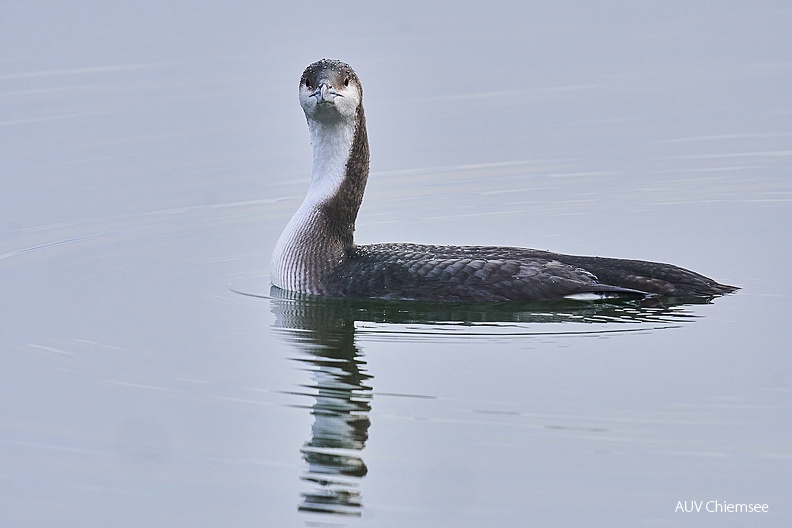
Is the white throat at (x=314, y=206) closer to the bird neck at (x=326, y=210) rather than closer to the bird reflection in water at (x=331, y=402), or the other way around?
the bird neck at (x=326, y=210)

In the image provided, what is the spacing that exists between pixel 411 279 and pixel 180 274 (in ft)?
7.61

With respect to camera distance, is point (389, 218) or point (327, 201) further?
point (389, 218)

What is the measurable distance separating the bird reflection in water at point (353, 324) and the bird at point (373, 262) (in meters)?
0.08

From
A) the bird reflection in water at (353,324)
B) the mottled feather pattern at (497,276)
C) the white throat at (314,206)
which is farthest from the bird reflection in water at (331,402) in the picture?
the mottled feather pattern at (497,276)

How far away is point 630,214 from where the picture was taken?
13766 mm

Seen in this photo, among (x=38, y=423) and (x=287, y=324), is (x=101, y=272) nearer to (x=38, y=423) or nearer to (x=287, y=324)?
(x=287, y=324)

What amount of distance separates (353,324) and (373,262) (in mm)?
645

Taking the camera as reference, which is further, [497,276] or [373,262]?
[373,262]

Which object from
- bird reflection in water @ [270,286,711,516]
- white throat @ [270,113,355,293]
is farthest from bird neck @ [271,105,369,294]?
bird reflection in water @ [270,286,711,516]

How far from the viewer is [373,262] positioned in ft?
37.0

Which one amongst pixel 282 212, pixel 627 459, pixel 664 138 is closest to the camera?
pixel 627 459

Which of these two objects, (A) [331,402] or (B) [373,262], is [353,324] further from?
(A) [331,402]

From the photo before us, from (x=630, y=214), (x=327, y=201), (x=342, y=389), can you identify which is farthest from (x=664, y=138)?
(x=342, y=389)

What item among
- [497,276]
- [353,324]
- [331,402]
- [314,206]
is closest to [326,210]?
[314,206]
